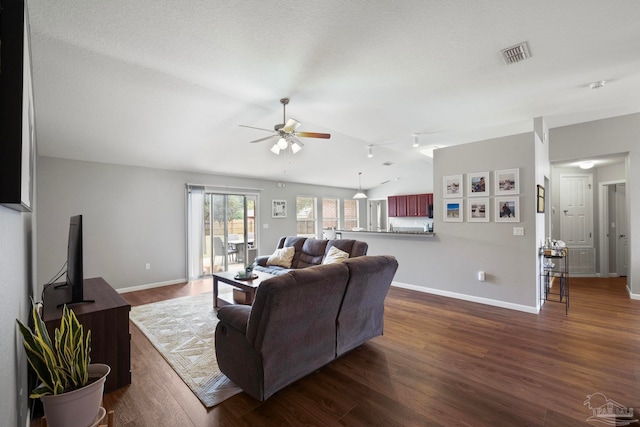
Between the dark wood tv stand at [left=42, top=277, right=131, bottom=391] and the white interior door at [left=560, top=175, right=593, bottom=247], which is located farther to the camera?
the white interior door at [left=560, top=175, right=593, bottom=247]

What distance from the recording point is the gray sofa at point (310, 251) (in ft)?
14.8

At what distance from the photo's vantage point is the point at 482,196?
4285 millimetres

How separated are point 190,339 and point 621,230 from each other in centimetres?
820

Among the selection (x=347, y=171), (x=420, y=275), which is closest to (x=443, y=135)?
(x=420, y=275)

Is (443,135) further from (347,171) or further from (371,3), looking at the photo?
(371,3)

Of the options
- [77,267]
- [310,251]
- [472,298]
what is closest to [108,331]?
[77,267]

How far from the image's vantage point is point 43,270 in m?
4.38

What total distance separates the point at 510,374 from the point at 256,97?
13.0 ft

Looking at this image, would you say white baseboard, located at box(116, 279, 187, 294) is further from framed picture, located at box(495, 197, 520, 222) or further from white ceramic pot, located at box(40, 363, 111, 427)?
framed picture, located at box(495, 197, 520, 222)

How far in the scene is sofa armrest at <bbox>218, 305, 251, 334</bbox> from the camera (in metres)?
2.06

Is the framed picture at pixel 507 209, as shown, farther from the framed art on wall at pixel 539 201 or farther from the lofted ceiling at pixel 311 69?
the lofted ceiling at pixel 311 69

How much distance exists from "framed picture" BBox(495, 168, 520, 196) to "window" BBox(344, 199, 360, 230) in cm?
613

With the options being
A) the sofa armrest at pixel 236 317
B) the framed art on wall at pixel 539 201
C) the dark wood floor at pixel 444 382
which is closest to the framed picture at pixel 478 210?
the framed art on wall at pixel 539 201

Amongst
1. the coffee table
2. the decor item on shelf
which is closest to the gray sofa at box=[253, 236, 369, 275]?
the coffee table
